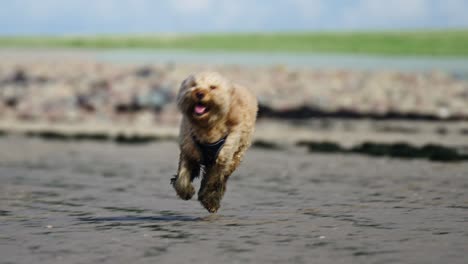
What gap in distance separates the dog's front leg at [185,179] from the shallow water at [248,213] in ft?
1.04

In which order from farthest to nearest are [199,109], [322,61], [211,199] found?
[322,61] → [211,199] → [199,109]

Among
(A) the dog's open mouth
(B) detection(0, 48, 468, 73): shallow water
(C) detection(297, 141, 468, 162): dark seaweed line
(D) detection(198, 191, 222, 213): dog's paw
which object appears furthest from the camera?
(B) detection(0, 48, 468, 73): shallow water

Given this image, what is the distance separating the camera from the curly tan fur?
10.0 m

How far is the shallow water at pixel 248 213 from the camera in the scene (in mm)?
8844

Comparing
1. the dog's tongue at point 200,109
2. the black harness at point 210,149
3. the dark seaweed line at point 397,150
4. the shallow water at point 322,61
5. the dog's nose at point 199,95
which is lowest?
the shallow water at point 322,61

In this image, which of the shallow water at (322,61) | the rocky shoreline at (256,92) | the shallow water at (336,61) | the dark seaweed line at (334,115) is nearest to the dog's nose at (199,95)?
the dark seaweed line at (334,115)

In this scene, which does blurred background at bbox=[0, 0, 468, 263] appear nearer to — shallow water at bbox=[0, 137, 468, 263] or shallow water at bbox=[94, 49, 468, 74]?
shallow water at bbox=[0, 137, 468, 263]

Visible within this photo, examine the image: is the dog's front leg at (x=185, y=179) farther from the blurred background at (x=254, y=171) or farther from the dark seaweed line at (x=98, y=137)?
the dark seaweed line at (x=98, y=137)

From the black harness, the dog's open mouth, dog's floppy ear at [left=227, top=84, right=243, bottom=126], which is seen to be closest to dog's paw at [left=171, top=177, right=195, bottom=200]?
the black harness

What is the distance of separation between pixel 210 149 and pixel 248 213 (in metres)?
1.19

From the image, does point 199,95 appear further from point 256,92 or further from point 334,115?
point 256,92

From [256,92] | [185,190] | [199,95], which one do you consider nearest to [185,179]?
[185,190]

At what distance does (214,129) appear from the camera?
34.6 feet

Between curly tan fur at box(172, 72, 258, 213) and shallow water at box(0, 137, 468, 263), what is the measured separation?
37 cm
